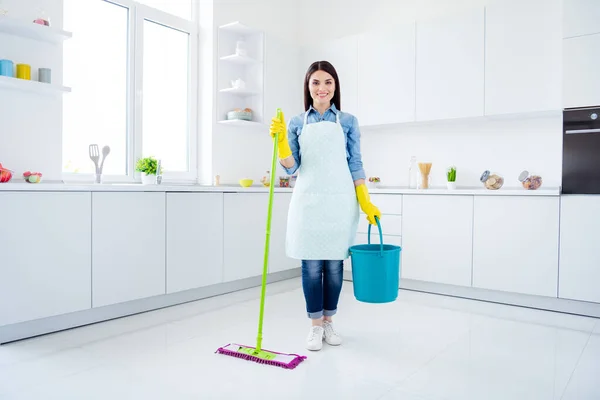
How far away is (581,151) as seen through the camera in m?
3.08

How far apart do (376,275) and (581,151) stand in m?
1.84

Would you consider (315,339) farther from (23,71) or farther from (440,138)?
(440,138)

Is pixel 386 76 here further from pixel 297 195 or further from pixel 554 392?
pixel 554 392

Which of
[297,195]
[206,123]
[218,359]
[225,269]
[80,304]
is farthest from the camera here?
[206,123]

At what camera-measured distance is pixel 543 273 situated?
3.11 m

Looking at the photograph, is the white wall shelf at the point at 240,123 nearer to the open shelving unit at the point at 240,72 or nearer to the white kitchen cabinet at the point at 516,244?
the open shelving unit at the point at 240,72

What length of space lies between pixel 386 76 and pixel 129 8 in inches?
81.6

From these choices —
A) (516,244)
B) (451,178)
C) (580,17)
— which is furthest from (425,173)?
(580,17)

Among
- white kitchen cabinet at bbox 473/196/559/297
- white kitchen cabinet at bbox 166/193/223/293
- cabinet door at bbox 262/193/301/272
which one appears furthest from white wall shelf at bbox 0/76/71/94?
white kitchen cabinet at bbox 473/196/559/297

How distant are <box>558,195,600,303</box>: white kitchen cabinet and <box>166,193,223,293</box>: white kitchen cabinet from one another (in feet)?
7.38

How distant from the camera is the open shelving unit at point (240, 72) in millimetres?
4023

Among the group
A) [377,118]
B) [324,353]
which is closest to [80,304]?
[324,353]

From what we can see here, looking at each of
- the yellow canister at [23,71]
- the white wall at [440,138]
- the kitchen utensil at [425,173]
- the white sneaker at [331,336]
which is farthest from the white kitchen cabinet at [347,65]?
the yellow canister at [23,71]

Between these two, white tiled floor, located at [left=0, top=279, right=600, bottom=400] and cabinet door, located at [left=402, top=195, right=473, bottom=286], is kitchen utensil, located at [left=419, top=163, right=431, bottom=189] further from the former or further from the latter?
white tiled floor, located at [left=0, top=279, right=600, bottom=400]
